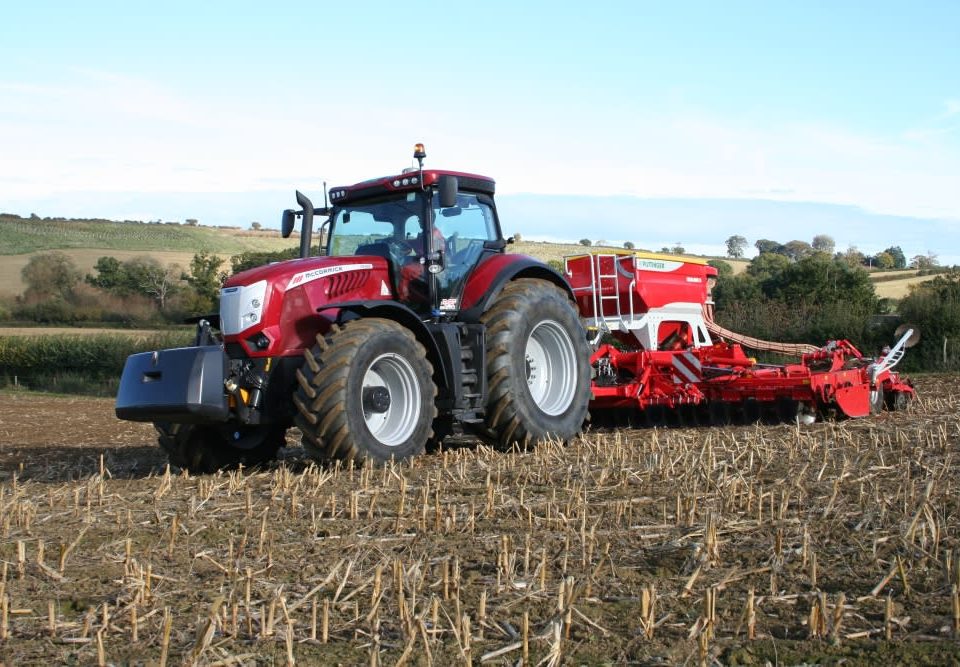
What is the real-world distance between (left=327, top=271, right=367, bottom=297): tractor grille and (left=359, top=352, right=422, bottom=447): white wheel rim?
706 mm

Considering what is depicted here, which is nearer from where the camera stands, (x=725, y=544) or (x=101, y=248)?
(x=725, y=544)

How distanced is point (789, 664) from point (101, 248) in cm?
5936

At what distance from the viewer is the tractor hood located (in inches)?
306

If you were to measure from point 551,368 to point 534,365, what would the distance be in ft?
0.63

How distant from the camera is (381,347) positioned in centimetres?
766

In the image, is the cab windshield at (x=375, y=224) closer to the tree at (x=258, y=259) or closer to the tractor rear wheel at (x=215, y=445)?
the tractor rear wheel at (x=215, y=445)

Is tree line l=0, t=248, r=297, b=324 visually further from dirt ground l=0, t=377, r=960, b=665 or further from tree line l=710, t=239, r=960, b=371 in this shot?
dirt ground l=0, t=377, r=960, b=665

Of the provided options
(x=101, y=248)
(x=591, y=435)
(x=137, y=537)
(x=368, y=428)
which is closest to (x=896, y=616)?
(x=137, y=537)

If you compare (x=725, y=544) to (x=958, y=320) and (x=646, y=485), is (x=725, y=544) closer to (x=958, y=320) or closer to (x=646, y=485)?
(x=646, y=485)

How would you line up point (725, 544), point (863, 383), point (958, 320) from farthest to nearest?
point (958, 320) < point (863, 383) < point (725, 544)

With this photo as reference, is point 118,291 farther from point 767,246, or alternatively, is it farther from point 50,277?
point 767,246

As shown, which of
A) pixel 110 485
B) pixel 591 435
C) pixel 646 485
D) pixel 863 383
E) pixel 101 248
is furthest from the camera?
pixel 101 248

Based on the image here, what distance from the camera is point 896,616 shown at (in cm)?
368

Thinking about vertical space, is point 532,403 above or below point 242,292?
below
